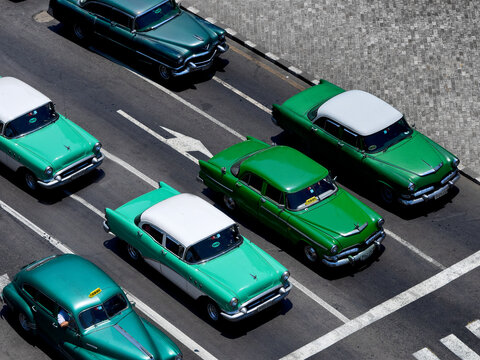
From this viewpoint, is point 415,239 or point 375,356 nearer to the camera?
point 375,356

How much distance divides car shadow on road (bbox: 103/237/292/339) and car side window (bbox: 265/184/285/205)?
2.42 m

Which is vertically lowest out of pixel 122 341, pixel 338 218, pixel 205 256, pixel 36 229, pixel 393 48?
pixel 36 229

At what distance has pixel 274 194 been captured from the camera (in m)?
22.4

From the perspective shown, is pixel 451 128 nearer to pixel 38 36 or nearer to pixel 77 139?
pixel 77 139

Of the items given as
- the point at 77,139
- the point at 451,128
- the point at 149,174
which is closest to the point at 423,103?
the point at 451,128

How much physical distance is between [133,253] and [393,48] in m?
10.7

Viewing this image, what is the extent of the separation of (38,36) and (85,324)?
13.1 m

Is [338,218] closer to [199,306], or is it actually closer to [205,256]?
A: [205,256]

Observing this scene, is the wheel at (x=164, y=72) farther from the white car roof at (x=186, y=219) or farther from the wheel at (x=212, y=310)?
the wheel at (x=212, y=310)

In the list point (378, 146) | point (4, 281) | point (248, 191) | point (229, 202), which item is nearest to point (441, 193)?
point (378, 146)

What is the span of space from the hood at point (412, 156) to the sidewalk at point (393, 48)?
174 cm

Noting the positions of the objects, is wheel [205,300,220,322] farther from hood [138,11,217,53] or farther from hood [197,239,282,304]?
hood [138,11,217,53]

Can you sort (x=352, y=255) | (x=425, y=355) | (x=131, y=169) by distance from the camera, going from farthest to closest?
(x=131, y=169) → (x=352, y=255) → (x=425, y=355)

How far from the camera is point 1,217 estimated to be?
2292 centimetres
